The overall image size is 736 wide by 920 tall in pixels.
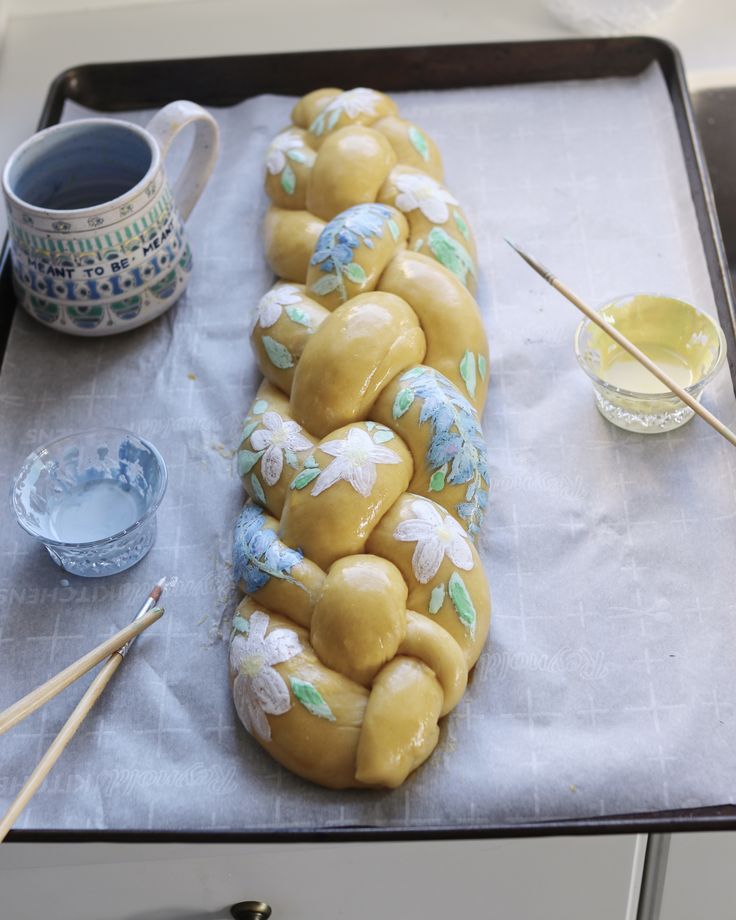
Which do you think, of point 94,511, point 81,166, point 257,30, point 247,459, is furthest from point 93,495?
point 257,30

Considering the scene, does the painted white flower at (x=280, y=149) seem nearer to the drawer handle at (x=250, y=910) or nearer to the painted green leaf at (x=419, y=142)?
the painted green leaf at (x=419, y=142)

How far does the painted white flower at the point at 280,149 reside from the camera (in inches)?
48.6

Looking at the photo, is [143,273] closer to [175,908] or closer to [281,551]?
[281,551]

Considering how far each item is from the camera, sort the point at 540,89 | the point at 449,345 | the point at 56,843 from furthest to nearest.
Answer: the point at 540,89, the point at 449,345, the point at 56,843

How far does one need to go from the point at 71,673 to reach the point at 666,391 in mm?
591

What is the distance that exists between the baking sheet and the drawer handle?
0.14 metres

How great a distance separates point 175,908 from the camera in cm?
99

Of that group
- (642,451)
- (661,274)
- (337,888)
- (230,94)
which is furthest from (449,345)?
(230,94)

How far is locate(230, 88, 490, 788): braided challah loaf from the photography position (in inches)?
34.2

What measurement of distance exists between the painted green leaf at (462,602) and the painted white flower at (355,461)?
0.10m

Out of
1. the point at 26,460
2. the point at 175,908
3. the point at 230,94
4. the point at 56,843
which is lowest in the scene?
Result: the point at 175,908

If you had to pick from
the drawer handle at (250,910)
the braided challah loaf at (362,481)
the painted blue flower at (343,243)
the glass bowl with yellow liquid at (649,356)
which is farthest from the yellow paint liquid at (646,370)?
the drawer handle at (250,910)

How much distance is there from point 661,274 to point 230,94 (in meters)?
0.59

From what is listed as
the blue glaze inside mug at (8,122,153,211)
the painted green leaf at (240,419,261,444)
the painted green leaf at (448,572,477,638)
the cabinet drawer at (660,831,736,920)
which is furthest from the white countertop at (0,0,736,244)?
the cabinet drawer at (660,831,736,920)
